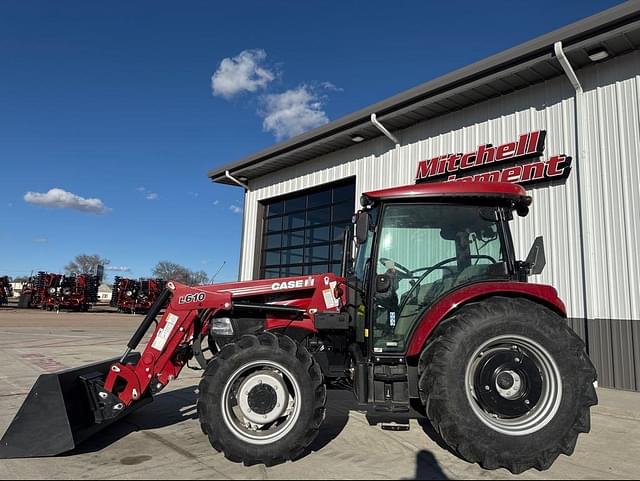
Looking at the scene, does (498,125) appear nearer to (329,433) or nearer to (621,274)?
(621,274)

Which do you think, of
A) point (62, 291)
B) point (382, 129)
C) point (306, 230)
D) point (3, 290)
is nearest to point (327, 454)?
point (382, 129)

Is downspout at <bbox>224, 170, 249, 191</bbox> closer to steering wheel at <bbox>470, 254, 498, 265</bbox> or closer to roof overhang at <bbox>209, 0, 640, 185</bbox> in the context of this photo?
→ roof overhang at <bbox>209, 0, 640, 185</bbox>

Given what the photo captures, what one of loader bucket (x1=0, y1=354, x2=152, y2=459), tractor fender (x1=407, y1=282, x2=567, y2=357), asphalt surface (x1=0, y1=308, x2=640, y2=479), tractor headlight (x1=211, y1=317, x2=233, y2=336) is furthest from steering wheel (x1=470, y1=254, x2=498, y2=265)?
loader bucket (x1=0, y1=354, x2=152, y2=459)

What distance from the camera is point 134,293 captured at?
30922mm

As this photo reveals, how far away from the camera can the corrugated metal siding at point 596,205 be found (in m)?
6.97

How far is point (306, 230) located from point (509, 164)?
631 centimetres

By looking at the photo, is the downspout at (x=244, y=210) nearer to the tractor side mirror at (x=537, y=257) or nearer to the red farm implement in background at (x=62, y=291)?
the tractor side mirror at (x=537, y=257)

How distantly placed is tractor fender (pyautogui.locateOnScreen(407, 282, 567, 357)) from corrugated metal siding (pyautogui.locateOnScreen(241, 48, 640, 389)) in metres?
4.08

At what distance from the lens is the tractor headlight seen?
436cm

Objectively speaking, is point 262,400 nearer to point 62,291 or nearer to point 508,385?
point 508,385

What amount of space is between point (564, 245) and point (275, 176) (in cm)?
897

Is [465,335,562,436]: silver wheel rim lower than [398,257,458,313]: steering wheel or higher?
lower

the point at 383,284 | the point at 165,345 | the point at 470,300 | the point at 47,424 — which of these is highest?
the point at 383,284

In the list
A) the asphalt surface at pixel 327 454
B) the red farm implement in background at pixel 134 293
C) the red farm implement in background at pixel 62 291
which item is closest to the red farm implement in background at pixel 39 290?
the red farm implement in background at pixel 62 291
